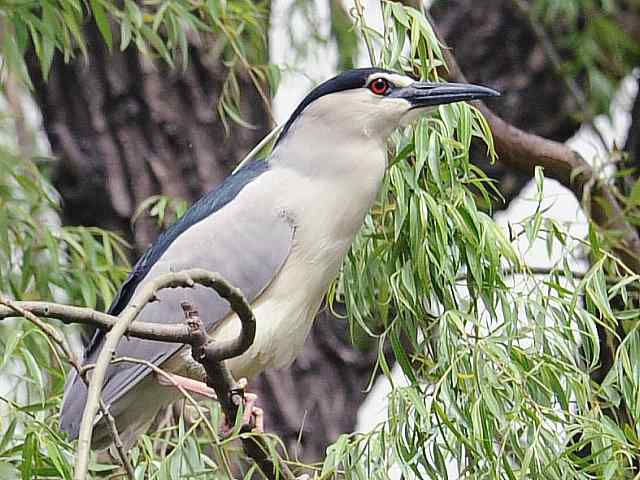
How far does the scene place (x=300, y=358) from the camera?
119 inches

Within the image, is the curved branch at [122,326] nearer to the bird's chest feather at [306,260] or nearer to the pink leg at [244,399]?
the pink leg at [244,399]

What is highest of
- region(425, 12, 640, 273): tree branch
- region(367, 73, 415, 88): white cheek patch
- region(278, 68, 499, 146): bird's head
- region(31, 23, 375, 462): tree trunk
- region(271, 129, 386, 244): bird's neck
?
region(367, 73, 415, 88): white cheek patch

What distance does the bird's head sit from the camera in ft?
6.15

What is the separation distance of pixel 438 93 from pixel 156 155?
47.7 inches

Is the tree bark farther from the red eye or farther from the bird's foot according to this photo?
the bird's foot

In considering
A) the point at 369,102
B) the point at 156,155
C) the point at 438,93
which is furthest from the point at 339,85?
the point at 156,155

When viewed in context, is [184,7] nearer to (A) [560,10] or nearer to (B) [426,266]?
(B) [426,266]

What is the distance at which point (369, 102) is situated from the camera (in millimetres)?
1988

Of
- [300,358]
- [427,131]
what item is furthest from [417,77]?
[300,358]

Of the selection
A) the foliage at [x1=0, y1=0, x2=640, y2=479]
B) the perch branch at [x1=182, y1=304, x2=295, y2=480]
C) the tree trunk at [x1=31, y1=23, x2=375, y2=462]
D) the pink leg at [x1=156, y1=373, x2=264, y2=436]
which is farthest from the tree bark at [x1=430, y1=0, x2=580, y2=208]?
the perch branch at [x1=182, y1=304, x2=295, y2=480]

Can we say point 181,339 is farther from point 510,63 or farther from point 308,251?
point 510,63

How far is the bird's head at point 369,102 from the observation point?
1.88 metres

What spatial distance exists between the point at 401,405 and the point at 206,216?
1.88ft

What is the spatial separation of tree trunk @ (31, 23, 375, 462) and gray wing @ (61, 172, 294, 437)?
89cm
